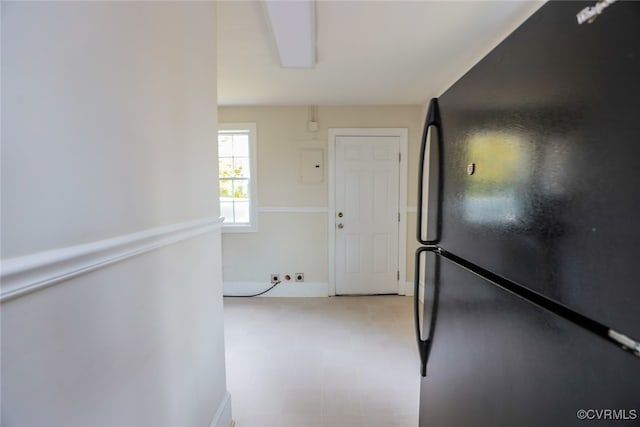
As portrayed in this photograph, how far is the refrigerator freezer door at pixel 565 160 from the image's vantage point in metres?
0.43

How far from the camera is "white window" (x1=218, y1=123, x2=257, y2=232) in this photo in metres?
3.55

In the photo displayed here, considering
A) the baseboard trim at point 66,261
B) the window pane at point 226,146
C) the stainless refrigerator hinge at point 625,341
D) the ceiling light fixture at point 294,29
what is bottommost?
the stainless refrigerator hinge at point 625,341

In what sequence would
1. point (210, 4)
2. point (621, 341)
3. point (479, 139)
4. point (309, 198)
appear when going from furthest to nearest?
point (309, 198)
point (210, 4)
point (479, 139)
point (621, 341)

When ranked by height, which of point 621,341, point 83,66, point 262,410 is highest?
point 83,66

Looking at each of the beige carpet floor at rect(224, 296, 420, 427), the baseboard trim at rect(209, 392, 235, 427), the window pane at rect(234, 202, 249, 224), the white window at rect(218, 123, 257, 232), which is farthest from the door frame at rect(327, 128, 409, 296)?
the baseboard trim at rect(209, 392, 235, 427)

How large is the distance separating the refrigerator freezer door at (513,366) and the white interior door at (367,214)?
8.09 ft

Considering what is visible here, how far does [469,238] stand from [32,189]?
107 cm

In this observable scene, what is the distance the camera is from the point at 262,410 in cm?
177

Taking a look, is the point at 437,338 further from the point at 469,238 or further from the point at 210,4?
the point at 210,4

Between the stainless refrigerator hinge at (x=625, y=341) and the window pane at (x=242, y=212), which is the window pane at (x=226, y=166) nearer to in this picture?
the window pane at (x=242, y=212)

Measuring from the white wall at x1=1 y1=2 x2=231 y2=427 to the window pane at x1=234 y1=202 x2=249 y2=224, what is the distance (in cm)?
240

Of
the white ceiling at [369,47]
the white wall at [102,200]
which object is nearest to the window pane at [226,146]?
the white ceiling at [369,47]

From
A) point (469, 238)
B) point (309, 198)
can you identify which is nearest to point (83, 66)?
point (469, 238)

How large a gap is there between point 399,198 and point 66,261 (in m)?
3.36
